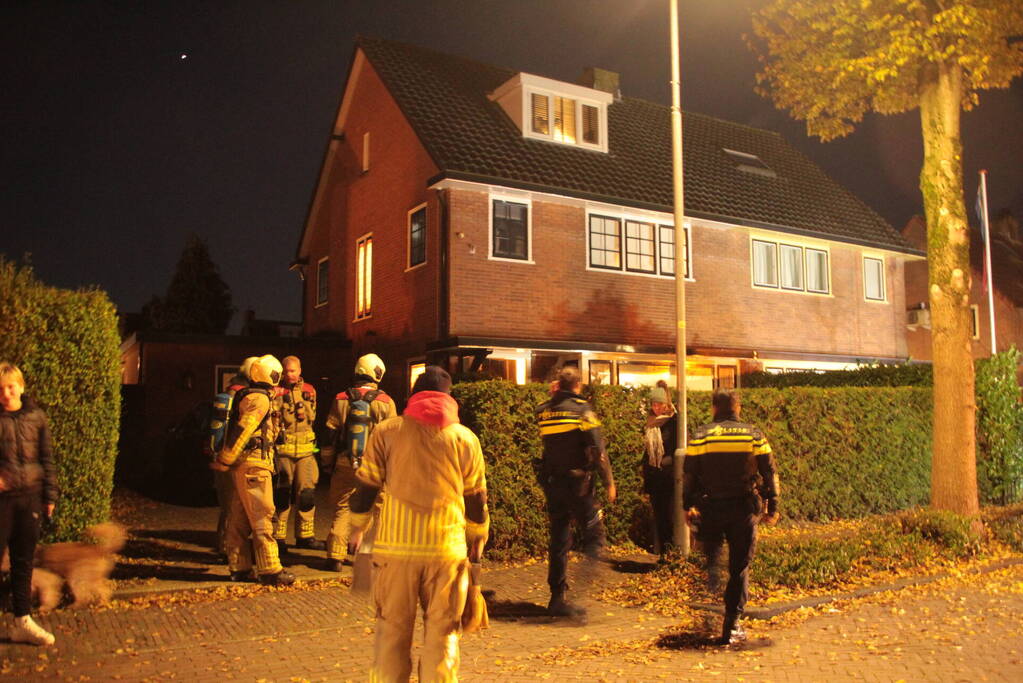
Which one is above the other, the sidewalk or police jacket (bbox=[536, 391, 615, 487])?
police jacket (bbox=[536, 391, 615, 487])

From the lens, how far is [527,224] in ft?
61.6

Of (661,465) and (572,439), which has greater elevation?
(572,439)

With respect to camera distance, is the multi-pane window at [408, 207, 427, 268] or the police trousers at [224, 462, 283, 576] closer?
the police trousers at [224, 462, 283, 576]

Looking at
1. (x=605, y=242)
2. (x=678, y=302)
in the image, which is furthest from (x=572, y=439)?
(x=605, y=242)

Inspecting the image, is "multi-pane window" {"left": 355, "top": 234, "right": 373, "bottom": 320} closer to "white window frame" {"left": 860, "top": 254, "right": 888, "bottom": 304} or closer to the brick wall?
the brick wall

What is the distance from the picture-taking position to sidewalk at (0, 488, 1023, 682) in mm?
5875

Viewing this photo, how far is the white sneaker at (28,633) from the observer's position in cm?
621

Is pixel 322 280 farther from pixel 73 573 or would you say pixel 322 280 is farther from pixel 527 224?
pixel 73 573

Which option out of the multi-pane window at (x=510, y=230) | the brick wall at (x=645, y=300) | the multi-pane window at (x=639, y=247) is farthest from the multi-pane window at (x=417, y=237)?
the multi-pane window at (x=639, y=247)

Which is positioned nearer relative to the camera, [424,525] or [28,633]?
[424,525]

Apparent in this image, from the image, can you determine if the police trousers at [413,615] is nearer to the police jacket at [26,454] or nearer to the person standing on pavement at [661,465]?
the police jacket at [26,454]

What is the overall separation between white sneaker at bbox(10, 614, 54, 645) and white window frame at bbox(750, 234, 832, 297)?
18.8 m

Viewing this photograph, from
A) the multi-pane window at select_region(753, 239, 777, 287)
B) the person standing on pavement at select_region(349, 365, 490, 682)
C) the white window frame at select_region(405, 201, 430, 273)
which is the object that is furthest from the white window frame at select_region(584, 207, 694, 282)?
the person standing on pavement at select_region(349, 365, 490, 682)

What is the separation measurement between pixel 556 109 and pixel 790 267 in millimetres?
7534
